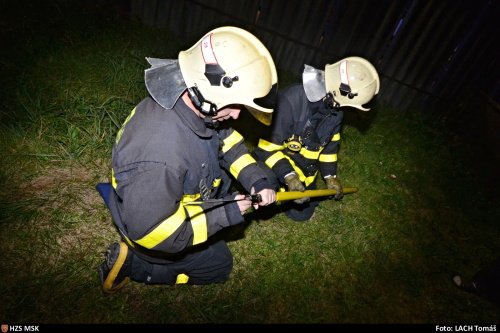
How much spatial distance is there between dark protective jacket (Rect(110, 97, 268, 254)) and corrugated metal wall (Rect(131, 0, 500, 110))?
545 cm

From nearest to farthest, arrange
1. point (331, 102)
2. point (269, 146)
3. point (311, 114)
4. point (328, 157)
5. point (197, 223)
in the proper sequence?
point (197, 223) < point (331, 102) < point (311, 114) < point (269, 146) < point (328, 157)

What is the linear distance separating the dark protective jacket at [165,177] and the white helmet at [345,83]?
155 centimetres

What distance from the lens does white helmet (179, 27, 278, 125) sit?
6.83ft

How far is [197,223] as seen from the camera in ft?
7.78

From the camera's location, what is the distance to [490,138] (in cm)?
654

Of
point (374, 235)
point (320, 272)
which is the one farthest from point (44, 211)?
point (374, 235)

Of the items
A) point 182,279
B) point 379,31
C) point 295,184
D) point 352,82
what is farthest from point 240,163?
point 379,31

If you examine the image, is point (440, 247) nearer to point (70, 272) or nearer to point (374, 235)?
point (374, 235)

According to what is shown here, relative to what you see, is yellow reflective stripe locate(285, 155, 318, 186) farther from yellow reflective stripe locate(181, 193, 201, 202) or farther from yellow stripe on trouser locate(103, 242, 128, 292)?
yellow stripe on trouser locate(103, 242, 128, 292)

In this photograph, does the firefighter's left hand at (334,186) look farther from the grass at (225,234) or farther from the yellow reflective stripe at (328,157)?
the grass at (225,234)

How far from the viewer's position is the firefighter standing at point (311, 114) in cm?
343

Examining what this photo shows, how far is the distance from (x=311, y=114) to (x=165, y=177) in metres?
2.21

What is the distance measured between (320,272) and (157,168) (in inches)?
118

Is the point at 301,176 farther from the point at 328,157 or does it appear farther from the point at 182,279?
the point at 182,279
